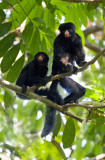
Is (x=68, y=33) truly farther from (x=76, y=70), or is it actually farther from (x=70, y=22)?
→ (x=76, y=70)

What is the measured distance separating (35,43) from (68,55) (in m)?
0.92

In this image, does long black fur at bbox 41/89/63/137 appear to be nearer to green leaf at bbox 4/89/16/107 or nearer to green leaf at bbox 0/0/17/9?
green leaf at bbox 4/89/16/107

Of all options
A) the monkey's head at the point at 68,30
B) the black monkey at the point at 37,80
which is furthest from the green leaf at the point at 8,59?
the monkey's head at the point at 68,30

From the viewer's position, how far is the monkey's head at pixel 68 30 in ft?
14.8

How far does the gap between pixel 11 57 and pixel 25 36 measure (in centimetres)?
41

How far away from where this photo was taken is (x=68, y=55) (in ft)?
16.4

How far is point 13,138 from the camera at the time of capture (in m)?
5.38

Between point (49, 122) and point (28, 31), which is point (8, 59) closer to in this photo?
point (28, 31)

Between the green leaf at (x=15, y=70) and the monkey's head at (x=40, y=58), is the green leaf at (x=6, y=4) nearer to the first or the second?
the green leaf at (x=15, y=70)

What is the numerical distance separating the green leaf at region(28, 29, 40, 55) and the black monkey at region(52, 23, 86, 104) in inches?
19.8

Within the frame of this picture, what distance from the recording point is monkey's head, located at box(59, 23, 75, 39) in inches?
178

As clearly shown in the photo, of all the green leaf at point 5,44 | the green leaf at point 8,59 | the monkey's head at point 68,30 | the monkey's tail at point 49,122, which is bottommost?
the monkey's tail at point 49,122

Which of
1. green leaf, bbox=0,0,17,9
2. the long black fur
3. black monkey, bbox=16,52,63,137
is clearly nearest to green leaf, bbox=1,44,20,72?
green leaf, bbox=0,0,17,9

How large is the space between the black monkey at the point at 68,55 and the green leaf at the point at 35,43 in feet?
1.65
